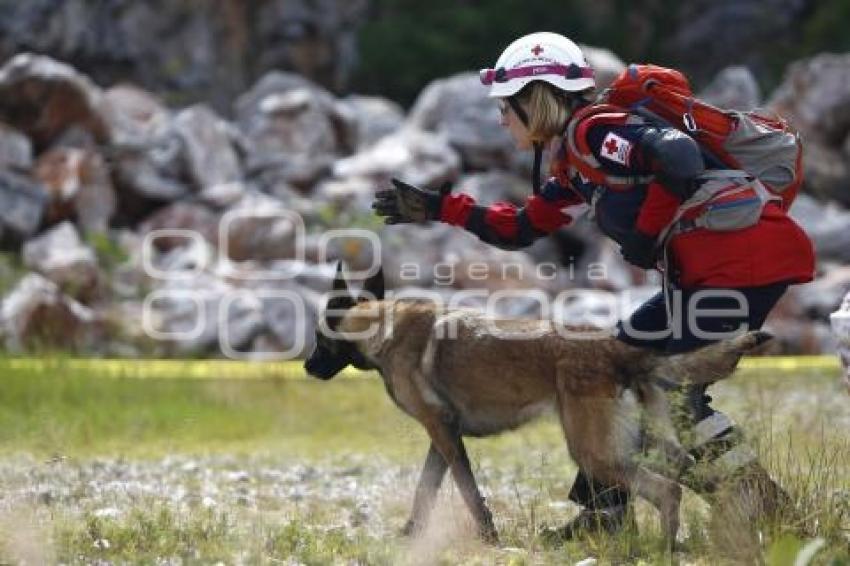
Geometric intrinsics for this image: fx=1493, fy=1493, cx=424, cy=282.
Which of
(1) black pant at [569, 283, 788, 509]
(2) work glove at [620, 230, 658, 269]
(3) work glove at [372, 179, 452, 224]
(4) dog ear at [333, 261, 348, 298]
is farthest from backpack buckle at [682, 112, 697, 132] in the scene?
(4) dog ear at [333, 261, 348, 298]

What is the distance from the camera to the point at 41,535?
527 cm

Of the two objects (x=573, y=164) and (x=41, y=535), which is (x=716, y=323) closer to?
(x=573, y=164)

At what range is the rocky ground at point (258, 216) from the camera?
50.6 feet

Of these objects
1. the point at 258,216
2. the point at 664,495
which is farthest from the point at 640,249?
the point at 258,216

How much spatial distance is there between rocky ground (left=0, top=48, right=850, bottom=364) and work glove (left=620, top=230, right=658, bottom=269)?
9.02 m

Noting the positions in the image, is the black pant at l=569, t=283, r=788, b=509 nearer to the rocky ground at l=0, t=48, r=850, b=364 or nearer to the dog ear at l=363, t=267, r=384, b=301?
the dog ear at l=363, t=267, r=384, b=301

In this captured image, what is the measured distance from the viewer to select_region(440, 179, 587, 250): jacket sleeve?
6.21 metres

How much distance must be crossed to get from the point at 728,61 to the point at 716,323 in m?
31.8

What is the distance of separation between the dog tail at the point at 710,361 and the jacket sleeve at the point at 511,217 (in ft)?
3.17

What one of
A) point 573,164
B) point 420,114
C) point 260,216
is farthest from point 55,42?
point 573,164

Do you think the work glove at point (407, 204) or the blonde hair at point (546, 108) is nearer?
the blonde hair at point (546, 108)

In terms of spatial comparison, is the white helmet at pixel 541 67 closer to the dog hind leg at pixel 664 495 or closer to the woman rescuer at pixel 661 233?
the woman rescuer at pixel 661 233

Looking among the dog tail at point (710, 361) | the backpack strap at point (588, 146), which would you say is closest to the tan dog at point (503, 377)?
the dog tail at point (710, 361)

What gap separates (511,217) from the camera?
20.6 feet
